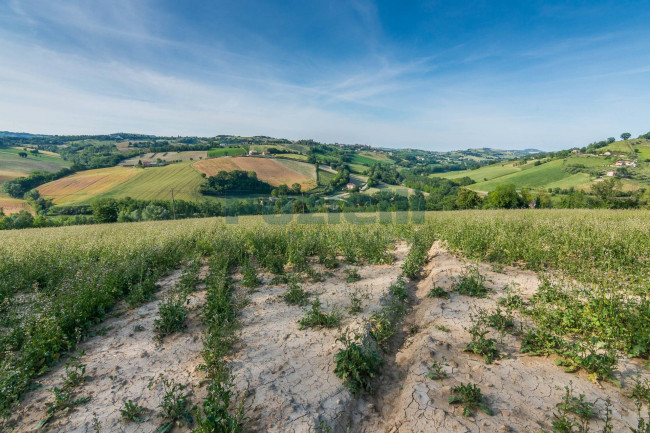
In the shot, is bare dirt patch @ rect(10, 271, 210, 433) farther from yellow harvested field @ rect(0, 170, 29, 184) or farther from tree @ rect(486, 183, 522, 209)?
yellow harvested field @ rect(0, 170, 29, 184)

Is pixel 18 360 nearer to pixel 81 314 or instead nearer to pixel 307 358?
pixel 81 314

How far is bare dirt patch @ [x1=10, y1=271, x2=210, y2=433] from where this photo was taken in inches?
111

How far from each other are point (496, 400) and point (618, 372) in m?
1.65

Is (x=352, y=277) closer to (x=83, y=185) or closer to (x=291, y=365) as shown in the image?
(x=291, y=365)

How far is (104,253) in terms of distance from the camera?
7531mm

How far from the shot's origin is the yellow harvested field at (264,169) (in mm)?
47375

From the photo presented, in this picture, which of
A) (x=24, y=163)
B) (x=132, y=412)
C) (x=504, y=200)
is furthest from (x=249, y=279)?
(x=24, y=163)

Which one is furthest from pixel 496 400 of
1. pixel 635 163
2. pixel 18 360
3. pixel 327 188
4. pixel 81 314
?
pixel 635 163

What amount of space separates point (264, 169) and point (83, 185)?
1680 inches

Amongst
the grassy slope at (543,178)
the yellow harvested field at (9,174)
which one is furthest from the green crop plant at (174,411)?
the yellow harvested field at (9,174)

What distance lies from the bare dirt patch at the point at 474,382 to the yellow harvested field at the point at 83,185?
6843cm

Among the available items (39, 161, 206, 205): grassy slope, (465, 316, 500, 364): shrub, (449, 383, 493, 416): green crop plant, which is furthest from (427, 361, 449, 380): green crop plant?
(39, 161, 206, 205): grassy slope

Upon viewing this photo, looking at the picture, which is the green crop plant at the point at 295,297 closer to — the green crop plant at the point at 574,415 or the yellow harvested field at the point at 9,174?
the green crop plant at the point at 574,415

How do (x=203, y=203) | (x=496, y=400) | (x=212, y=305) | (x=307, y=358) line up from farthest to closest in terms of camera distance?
1. (x=203, y=203)
2. (x=212, y=305)
3. (x=307, y=358)
4. (x=496, y=400)
